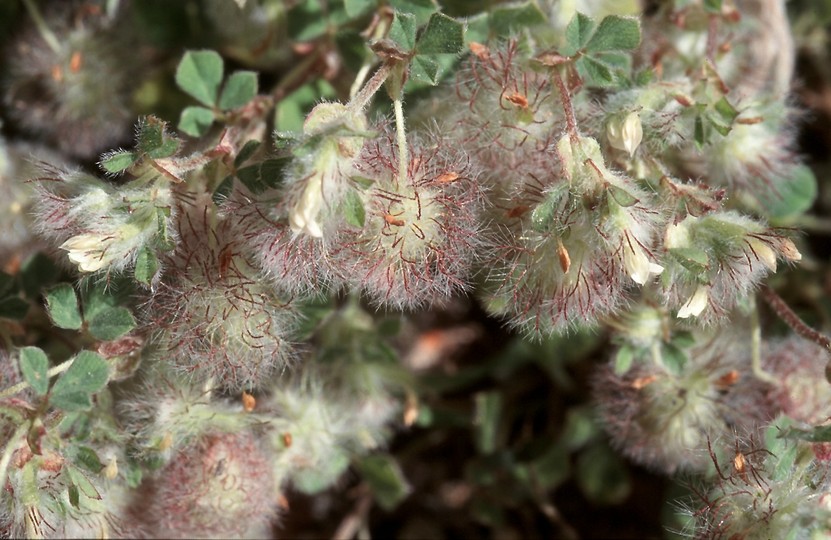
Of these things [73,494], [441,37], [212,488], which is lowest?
[212,488]

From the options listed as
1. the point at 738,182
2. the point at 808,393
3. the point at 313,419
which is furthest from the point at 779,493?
the point at 313,419

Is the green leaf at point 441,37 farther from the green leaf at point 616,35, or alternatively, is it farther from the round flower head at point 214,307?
the round flower head at point 214,307

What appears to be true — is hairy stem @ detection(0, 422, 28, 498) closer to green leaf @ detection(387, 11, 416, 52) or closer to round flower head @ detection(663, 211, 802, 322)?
green leaf @ detection(387, 11, 416, 52)

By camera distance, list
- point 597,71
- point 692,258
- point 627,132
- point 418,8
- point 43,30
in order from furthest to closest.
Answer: point 43,30 < point 418,8 < point 597,71 < point 627,132 < point 692,258

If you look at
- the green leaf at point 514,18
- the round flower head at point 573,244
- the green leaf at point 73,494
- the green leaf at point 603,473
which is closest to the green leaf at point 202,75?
the green leaf at point 514,18

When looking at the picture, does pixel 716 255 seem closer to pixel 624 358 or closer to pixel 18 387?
pixel 624 358

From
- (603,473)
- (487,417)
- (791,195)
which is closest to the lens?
(791,195)

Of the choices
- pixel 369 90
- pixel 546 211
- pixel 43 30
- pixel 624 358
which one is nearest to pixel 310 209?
pixel 369 90
